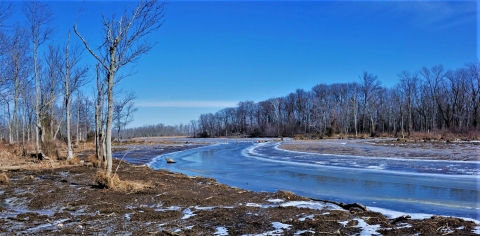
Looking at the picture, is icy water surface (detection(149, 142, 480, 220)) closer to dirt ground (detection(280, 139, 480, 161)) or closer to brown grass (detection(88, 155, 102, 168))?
dirt ground (detection(280, 139, 480, 161))

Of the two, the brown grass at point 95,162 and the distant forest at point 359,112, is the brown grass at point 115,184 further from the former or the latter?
the distant forest at point 359,112

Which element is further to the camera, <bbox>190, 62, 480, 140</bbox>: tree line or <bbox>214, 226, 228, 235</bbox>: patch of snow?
<bbox>190, 62, 480, 140</bbox>: tree line

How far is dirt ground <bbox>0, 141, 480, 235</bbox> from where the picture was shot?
5898mm

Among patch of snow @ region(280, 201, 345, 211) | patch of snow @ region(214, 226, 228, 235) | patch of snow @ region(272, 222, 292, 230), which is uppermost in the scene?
patch of snow @ region(214, 226, 228, 235)

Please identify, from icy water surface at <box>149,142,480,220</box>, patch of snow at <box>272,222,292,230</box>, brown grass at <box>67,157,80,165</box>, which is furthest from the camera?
brown grass at <box>67,157,80,165</box>

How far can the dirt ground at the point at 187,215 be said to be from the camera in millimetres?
5898

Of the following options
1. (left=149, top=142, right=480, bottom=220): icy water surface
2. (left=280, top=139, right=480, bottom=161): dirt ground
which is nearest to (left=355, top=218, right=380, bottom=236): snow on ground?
(left=149, top=142, right=480, bottom=220): icy water surface

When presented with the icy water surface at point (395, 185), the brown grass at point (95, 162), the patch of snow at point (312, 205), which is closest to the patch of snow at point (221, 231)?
the patch of snow at point (312, 205)

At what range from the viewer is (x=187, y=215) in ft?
23.6

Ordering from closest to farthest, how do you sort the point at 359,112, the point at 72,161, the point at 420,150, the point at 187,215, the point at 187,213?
the point at 187,215 < the point at 187,213 < the point at 72,161 < the point at 420,150 < the point at 359,112

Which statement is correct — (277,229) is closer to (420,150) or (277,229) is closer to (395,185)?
(395,185)

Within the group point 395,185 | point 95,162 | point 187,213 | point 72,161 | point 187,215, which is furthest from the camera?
point 72,161

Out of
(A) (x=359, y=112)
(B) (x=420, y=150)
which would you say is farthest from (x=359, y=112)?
(B) (x=420, y=150)

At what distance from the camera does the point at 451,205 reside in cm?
890
